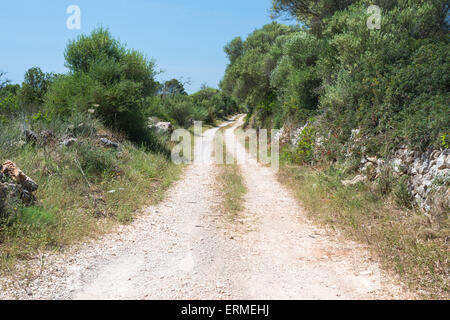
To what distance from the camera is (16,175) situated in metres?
5.45

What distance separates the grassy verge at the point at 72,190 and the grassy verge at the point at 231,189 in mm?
1833

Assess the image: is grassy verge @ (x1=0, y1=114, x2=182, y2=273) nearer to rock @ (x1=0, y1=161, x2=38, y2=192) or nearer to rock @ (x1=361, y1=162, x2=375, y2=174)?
rock @ (x1=0, y1=161, x2=38, y2=192)

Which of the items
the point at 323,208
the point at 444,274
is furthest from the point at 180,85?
the point at 444,274

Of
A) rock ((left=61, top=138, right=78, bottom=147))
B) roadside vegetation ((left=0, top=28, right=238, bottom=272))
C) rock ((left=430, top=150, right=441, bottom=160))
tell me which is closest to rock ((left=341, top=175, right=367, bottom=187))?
rock ((left=430, top=150, right=441, bottom=160))

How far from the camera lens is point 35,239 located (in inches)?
183

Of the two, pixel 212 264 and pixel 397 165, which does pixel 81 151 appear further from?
pixel 397 165

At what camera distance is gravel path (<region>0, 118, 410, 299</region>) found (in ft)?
12.0

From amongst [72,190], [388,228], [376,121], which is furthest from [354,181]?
[72,190]

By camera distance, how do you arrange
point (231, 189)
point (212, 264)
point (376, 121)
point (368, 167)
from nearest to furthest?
1. point (212, 264)
2. point (368, 167)
3. point (376, 121)
4. point (231, 189)

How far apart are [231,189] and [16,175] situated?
18.3 feet

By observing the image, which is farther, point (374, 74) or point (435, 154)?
point (374, 74)
